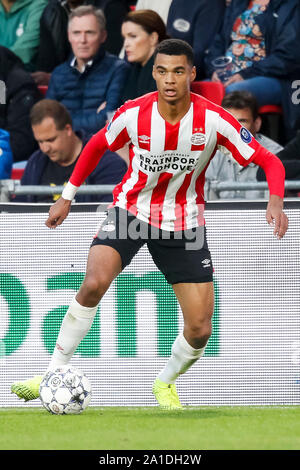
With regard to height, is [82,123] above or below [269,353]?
above

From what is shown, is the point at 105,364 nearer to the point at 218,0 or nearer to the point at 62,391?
the point at 62,391

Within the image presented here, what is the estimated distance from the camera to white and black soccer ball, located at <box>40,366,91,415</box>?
5.37 m

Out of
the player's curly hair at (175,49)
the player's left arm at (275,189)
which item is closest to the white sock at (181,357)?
the player's left arm at (275,189)

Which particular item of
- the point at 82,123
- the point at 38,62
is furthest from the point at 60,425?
the point at 38,62

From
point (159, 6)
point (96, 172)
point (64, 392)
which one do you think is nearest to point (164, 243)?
point (64, 392)

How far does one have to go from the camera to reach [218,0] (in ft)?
30.3

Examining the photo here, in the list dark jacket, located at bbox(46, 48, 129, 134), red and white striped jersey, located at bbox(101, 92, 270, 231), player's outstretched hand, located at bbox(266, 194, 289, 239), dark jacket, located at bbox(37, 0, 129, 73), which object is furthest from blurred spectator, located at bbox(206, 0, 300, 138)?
player's outstretched hand, located at bbox(266, 194, 289, 239)

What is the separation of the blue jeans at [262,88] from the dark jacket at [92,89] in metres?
0.98

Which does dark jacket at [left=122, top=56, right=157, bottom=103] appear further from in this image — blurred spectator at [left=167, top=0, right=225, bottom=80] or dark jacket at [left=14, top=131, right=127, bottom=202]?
dark jacket at [left=14, top=131, right=127, bottom=202]

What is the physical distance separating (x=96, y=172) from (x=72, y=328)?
2179mm

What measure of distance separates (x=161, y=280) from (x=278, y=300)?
780 millimetres

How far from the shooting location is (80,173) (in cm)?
570

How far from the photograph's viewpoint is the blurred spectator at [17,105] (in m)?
9.02

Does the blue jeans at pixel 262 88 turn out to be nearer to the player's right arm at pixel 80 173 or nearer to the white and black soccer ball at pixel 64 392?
the player's right arm at pixel 80 173
